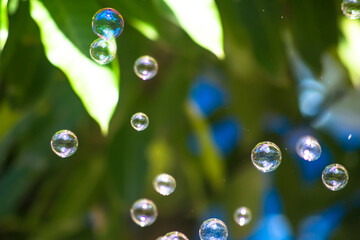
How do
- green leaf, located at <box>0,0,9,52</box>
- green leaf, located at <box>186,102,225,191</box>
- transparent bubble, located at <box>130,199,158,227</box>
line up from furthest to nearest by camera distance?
green leaf, located at <box>186,102,225,191</box> → transparent bubble, located at <box>130,199,158,227</box> → green leaf, located at <box>0,0,9,52</box>

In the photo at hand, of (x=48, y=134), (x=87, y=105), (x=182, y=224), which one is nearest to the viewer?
(x=87, y=105)

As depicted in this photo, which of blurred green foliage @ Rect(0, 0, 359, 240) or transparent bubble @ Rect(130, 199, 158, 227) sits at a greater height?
blurred green foliage @ Rect(0, 0, 359, 240)

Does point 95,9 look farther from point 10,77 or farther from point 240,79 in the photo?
point 240,79

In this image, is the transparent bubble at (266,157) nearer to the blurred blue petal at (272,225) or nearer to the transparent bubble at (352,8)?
the transparent bubble at (352,8)

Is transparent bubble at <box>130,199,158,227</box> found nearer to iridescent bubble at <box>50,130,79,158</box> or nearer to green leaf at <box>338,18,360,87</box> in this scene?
iridescent bubble at <box>50,130,79,158</box>

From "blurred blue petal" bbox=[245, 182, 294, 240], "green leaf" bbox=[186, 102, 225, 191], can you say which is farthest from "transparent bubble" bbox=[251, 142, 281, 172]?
"blurred blue petal" bbox=[245, 182, 294, 240]

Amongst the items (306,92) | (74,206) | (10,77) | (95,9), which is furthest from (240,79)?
(95,9)
